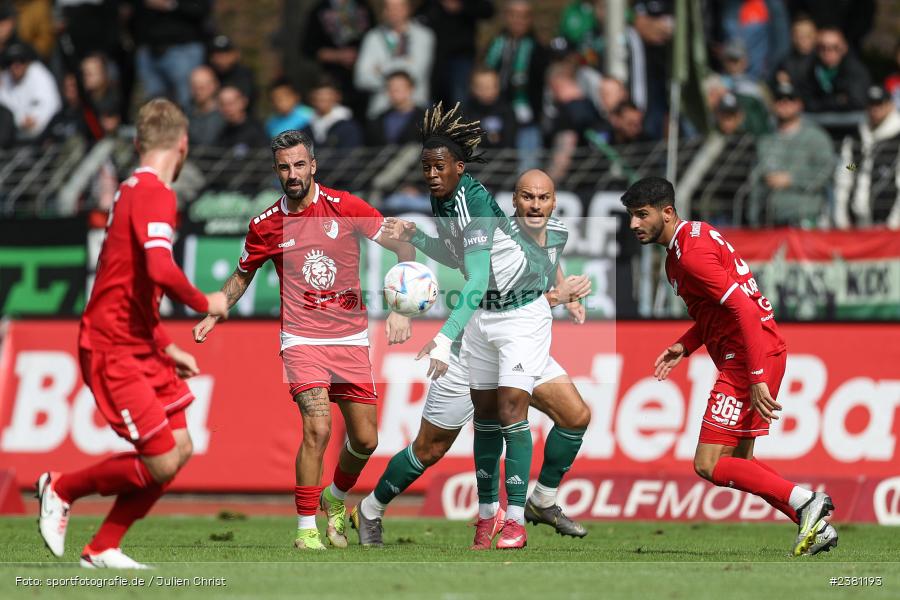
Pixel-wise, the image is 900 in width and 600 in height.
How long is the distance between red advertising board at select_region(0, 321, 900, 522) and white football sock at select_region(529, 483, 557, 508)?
2641 millimetres

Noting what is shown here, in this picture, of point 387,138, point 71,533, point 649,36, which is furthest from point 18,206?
point 649,36

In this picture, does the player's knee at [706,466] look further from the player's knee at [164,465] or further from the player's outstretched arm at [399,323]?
the player's knee at [164,465]

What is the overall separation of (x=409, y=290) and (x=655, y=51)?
9.47 metres

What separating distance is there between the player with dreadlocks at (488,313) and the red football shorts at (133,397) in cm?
209

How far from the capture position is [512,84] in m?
18.6

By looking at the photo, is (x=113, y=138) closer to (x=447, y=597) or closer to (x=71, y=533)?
(x=71, y=533)

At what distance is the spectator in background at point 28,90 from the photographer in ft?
64.0

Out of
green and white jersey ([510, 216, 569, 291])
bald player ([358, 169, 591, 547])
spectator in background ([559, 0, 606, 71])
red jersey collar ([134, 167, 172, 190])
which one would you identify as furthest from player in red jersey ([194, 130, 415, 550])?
spectator in background ([559, 0, 606, 71])

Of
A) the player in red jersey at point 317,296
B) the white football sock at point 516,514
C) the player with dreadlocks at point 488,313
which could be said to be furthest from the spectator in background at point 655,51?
the white football sock at point 516,514

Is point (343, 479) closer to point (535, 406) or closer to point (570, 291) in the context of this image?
point (535, 406)

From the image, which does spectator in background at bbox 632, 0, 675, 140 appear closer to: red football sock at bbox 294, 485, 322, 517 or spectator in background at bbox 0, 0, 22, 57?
spectator in background at bbox 0, 0, 22, 57

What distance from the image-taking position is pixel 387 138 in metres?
17.6

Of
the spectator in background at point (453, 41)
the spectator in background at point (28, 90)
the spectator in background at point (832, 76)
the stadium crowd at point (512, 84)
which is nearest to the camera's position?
the stadium crowd at point (512, 84)

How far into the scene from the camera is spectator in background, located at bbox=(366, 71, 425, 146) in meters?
17.5
